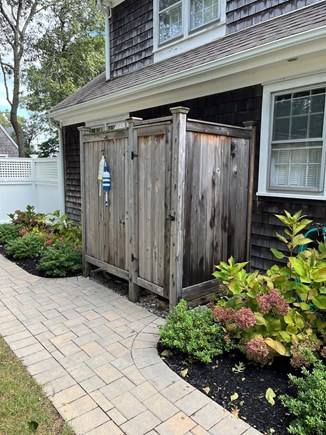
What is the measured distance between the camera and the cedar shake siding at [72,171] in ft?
25.8

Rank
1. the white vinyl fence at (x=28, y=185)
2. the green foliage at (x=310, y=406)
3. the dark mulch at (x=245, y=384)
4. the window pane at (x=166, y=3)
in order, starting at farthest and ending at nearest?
the white vinyl fence at (x=28, y=185) < the window pane at (x=166, y=3) < the dark mulch at (x=245, y=384) < the green foliage at (x=310, y=406)

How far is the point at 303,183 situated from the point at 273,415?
242cm

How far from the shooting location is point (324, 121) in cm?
333

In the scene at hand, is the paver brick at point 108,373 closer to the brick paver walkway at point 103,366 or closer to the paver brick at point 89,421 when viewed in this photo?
the brick paver walkway at point 103,366

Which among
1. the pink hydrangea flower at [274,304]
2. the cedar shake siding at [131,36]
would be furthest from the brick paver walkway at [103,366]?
the cedar shake siding at [131,36]

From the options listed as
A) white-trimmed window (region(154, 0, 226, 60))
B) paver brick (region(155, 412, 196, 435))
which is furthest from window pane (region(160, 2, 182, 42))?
paver brick (region(155, 412, 196, 435))

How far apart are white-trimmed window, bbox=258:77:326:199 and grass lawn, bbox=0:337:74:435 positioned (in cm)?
307

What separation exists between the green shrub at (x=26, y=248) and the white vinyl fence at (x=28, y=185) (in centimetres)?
271

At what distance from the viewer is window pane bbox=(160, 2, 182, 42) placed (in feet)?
18.9

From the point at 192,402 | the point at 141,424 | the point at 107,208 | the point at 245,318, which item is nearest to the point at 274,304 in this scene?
the point at 245,318

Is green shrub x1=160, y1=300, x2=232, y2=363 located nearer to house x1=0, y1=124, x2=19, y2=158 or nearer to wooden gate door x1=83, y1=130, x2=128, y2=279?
wooden gate door x1=83, y1=130, x2=128, y2=279

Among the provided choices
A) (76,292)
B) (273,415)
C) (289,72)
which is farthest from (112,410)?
(289,72)

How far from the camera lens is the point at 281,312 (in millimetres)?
2463

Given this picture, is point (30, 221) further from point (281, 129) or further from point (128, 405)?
point (128, 405)
